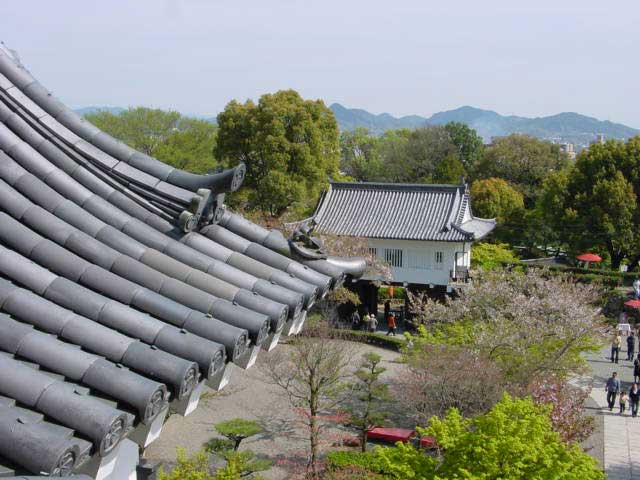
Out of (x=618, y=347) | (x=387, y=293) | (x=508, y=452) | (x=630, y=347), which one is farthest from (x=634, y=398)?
(x=387, y=293)

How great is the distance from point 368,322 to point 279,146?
13.5 m

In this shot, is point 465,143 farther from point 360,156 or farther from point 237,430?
point 237,430

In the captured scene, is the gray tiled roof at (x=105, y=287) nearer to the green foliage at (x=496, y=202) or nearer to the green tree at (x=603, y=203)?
the green tree at (x=603, y=203)

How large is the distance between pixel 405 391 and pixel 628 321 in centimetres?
2275

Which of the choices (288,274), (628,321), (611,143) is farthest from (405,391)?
(611,143)

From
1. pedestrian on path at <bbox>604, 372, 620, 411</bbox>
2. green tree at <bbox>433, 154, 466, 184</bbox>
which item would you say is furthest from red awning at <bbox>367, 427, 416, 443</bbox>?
green tree at <bbox>433, 154, 466, 184</bbox>

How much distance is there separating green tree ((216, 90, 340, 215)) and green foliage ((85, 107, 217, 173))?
10.9 meters

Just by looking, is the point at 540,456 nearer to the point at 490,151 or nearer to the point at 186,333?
the point at 186,333

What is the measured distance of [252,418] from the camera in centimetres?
2283

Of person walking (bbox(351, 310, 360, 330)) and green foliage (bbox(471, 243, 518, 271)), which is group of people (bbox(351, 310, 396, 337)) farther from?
green foliage (bbox(471, 243, 518, 271))

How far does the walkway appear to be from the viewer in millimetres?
19109

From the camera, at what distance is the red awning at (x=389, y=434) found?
65.9 feet

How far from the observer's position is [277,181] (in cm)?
4272

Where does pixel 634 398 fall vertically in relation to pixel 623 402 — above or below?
above
